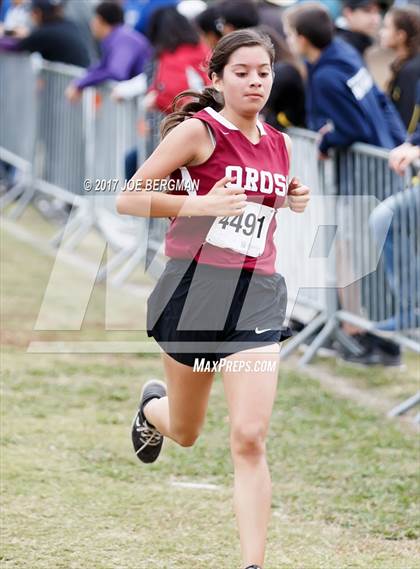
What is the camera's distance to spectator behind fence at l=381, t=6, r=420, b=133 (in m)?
8.45

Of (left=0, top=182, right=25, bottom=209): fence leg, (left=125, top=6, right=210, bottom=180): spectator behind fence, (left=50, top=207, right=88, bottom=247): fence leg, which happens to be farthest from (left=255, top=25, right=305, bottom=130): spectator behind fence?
(left=0, top=182, right=25, bottom=209): fence leg

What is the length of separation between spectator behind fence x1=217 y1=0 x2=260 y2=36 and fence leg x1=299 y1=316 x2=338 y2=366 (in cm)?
223

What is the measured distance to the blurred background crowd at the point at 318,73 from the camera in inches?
315

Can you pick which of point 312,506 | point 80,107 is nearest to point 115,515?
point 312,506

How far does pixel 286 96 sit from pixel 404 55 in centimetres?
86

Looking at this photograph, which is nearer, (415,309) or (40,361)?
(415,309)

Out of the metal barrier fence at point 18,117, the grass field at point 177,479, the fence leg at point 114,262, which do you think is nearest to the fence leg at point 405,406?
the grass field at point 177,479

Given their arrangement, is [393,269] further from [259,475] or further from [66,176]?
[66,176]

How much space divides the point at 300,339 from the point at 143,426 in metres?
3.08

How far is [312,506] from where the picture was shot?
5.62 metres

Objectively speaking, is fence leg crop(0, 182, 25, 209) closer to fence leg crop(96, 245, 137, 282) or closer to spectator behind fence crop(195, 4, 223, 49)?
fence leg crop(96, 245, 137, 282)

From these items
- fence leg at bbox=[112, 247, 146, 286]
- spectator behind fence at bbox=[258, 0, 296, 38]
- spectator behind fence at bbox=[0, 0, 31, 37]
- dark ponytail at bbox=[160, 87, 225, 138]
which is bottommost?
fence leg at bbox=[112, 247, 146, 286]

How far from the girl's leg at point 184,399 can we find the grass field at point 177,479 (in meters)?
0.46

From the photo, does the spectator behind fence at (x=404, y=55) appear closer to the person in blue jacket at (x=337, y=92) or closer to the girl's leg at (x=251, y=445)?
the person in blue jacket at (x=337, y=92)
